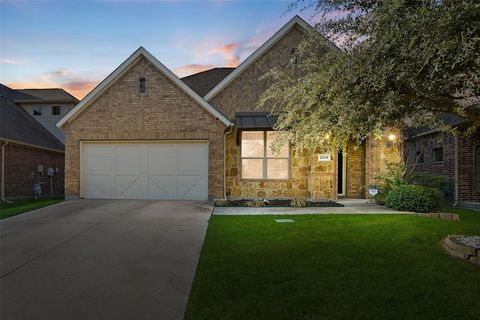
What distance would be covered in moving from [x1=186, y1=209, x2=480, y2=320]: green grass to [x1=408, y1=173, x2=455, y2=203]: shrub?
443cm

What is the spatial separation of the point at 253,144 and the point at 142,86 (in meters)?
4.82

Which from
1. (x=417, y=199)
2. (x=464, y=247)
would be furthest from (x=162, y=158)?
(x=464, y=247)

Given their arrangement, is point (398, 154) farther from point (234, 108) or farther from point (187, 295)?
point (187, 295)

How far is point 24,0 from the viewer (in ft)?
33.9

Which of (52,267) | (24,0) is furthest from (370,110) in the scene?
(24,0)

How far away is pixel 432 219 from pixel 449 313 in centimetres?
619

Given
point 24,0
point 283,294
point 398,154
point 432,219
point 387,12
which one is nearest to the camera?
point 283,294

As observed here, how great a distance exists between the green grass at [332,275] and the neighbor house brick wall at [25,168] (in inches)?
493

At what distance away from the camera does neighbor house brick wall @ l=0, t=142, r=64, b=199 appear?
49.1ft

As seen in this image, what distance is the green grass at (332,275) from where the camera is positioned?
3.47 metres

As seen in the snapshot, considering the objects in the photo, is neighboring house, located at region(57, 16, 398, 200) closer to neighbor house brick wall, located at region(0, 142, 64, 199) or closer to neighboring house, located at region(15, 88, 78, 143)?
neighbor house brick wall, located at region(0, 142, 64, 199)

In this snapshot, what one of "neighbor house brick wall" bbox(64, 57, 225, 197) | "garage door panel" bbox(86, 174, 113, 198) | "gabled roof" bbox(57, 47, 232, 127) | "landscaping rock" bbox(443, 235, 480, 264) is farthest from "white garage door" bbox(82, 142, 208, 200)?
"landscaping rock" bbox(443, 235, 480, 264)

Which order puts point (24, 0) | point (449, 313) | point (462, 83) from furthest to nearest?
point (24, 0), point (462, 83), point (449, 313)

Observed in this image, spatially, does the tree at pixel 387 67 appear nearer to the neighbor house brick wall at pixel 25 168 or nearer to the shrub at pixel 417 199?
the shrub at pixel 417 199
